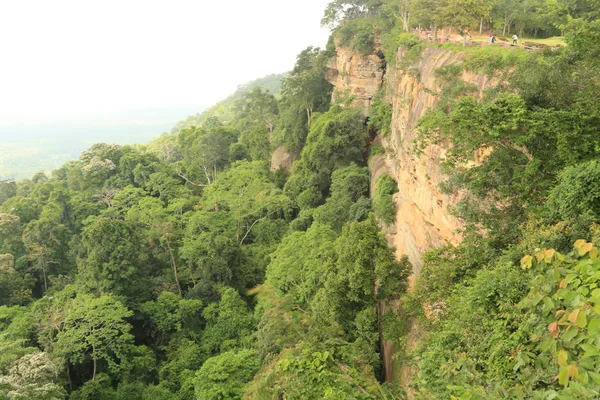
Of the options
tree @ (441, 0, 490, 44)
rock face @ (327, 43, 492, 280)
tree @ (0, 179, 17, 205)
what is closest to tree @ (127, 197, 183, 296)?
rock face @ (327, 43, 492, 280)

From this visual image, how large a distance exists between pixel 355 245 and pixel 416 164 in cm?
564

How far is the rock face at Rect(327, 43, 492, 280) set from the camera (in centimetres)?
1430

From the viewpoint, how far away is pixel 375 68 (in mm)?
30297

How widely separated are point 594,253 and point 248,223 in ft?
86.5

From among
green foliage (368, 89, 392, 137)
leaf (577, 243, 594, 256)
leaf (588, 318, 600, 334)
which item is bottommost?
leaf (588, 318, 600, 334)

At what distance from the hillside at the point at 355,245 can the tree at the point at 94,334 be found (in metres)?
0.11

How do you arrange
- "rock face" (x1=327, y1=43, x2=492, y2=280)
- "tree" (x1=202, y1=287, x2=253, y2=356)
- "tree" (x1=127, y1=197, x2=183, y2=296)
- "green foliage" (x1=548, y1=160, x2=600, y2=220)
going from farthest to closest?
1. "tree" (x1=127, y1=197, x2=183, y2=296)
2. "tree" (x1=202, y1=287, x2=253, y2=356)
3. "rock face" (x1=327, y1=43, x2=492, y2=280)
4. "green foliage" (x1=548, y1=160, x2=600, y2=220)

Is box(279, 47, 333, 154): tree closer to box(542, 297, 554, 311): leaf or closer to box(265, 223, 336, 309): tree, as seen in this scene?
box(265, 223, 336, 309): tree

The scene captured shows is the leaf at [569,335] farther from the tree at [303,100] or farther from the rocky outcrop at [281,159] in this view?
the rocky outcrop at [281,159]

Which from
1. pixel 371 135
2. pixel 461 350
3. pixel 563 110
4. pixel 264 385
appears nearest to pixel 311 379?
pixel 264 385

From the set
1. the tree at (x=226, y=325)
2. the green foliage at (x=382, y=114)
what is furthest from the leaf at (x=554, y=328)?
the green foliage at (x=382, y=114)

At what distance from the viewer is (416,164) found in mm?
16578

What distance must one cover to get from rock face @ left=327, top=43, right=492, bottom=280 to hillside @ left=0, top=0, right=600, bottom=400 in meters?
0.14

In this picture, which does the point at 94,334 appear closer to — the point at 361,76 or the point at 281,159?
the point at 281,159
